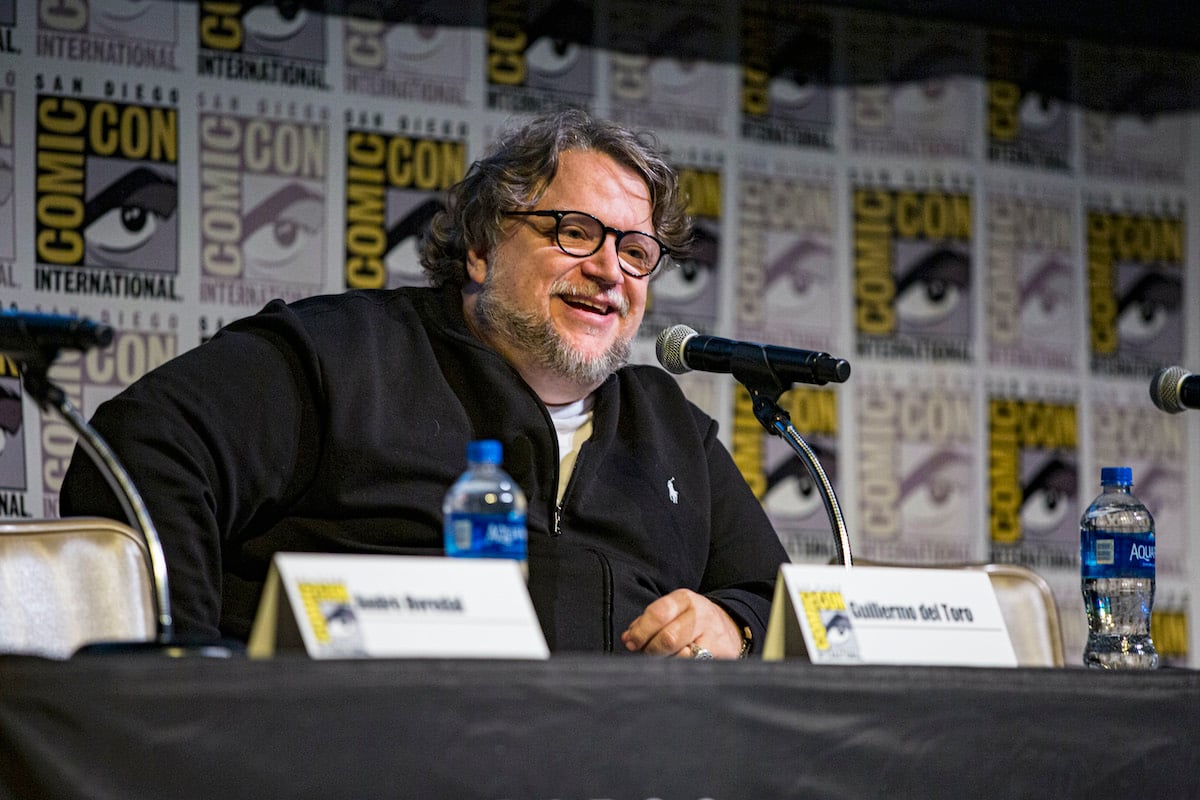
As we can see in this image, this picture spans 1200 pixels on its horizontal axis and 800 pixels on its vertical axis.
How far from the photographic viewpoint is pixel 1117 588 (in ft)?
7.18

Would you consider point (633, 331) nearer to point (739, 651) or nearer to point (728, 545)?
point (728, 545)

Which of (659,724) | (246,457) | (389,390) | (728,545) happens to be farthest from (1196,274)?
(659,724)

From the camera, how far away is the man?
191 cm

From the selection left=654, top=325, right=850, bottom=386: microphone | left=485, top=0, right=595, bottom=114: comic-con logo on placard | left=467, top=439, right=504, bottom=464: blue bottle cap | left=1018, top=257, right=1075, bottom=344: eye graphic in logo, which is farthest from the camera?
left=1018, top=257, right=1075, bottom=344: eye graphic in logo

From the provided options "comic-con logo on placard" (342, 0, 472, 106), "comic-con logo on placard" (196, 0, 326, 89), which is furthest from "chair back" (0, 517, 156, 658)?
"comic-con logo on placard" (342, 0, 472, 106)

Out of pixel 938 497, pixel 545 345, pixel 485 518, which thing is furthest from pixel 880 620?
pixel 938 497

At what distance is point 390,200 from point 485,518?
72.5 inches

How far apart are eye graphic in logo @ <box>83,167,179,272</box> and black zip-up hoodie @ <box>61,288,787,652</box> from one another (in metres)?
0.90

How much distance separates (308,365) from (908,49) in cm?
232

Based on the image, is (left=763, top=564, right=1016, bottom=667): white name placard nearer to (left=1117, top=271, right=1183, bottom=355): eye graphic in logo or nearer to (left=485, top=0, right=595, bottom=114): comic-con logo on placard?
(left=485, top=0, right=595, bottom=114): comic-con logo on placard

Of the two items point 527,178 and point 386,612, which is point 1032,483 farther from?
point 386,612

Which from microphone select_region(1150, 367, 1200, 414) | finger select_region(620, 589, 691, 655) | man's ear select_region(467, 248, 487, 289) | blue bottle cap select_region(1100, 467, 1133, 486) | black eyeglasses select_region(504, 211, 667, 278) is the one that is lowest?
finger select_region(620, 589, 691, 655)

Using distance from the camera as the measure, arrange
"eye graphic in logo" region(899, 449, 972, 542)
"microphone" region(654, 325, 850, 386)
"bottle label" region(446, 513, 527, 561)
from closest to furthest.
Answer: "bottle label" region(446, 513, 527, 561) < "microphone" region(654, 325, 850, 386) < "eye graphic in logo" region(899, 449, 972, 542)

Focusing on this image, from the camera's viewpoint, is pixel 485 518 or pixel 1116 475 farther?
pixel 1116 475
